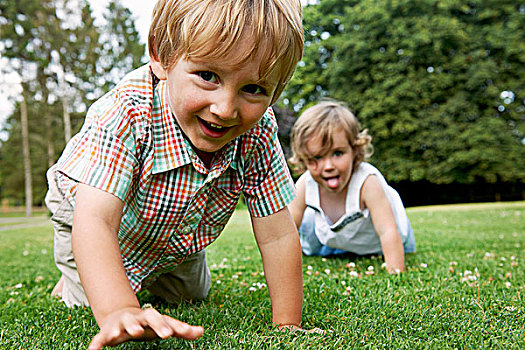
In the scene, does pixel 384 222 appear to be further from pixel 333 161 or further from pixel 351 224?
pixel 333 161

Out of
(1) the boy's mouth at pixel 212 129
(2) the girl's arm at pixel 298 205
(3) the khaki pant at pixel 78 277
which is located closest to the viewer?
(1) the boy's mouth at pixel 212 129

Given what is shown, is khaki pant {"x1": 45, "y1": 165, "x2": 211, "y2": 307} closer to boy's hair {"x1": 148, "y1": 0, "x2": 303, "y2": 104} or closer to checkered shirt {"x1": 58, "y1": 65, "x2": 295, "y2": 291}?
checkered shirt {"x1": 58, "y1": 65, "x2": 295, "y2": 291}

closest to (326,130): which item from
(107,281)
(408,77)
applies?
(107,281)

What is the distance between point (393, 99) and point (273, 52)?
24.3 m

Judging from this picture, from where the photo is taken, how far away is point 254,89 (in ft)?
5.43

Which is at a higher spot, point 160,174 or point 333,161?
point 160,174

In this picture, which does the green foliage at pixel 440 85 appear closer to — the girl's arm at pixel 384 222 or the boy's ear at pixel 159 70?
the girl's arm at pixel 384 222

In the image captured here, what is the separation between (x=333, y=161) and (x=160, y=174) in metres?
2.37

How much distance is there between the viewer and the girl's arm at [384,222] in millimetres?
3648

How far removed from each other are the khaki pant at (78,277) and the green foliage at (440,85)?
21254 mm

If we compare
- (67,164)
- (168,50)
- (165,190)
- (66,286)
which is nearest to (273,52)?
(168,50)

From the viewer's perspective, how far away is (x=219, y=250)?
18.5ft

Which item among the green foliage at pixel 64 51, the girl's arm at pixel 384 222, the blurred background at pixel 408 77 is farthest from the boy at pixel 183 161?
the green foliage at pixel 64 51

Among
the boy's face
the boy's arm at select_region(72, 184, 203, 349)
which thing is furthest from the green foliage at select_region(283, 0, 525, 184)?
the boy's arm at select_region(72, 184, 203, 349)
